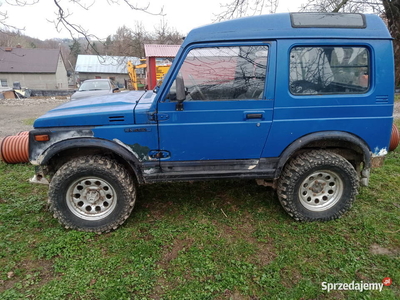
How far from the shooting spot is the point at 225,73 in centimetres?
300

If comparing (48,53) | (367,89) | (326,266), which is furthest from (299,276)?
(48,53)

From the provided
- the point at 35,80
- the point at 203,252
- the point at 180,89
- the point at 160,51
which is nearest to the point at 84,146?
the point at 180,89

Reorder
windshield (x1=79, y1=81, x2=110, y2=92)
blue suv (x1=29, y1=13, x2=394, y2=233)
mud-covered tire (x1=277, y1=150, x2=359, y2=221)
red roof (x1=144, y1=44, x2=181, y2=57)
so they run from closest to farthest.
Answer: blue suv (x1=29, y1=13, x2=394, y2=233)
mud-covered tire (x1=277, y1=150, x2=359, y2=221)
windshield (x1=79, y1=81, x2=110, y2=92)
red roof (x1=144, y1=44, x2=181, y2=57)

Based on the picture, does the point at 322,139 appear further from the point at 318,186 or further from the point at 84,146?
the point at 84,146

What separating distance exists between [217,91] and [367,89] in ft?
5.50

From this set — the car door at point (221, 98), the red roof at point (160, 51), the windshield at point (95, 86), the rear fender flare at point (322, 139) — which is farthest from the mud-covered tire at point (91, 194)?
the red roof at point (160, 51)

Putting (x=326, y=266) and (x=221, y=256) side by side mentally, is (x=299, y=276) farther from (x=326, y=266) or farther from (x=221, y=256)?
(x=221, y=256)

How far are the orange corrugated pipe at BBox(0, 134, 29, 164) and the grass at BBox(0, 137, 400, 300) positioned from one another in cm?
158

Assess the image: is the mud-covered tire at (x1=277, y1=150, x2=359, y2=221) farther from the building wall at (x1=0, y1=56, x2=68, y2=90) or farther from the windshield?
the building wall at (x1=0, y1=56, x2=68, y2=90)

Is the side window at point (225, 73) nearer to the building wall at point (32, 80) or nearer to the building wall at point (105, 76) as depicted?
the building wall at point (32, 80)

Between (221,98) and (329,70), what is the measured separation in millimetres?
1233

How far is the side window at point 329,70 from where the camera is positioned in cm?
297

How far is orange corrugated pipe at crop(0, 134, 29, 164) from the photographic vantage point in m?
5.27

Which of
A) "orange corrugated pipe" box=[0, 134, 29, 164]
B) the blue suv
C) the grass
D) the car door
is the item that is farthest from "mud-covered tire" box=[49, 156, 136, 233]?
"orange corrugated pipe" box=[0, 134, 29, 164]
